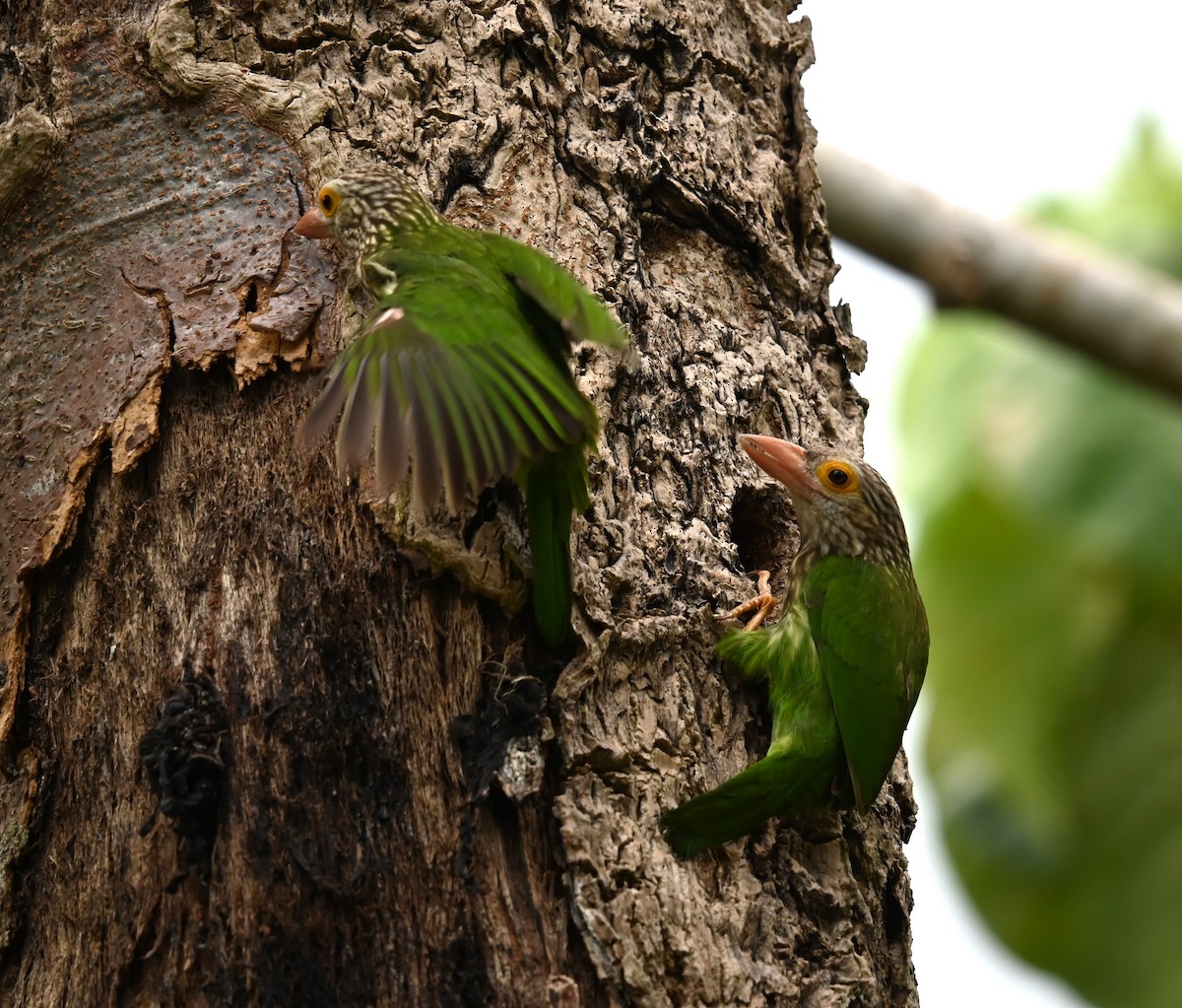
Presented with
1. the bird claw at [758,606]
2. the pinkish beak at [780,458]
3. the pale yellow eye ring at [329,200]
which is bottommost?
the bird claw at [758,606]

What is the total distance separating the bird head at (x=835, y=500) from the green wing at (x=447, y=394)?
73cm

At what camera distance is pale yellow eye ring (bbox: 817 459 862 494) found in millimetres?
3510

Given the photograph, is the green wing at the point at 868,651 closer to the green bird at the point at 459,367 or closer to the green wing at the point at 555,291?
the green bird at the point at 459,367

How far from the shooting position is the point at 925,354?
7.77 m

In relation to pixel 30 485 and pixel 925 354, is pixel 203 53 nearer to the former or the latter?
pixel 30 485

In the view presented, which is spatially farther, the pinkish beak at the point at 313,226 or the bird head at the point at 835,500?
the bird head at the point at 835,500

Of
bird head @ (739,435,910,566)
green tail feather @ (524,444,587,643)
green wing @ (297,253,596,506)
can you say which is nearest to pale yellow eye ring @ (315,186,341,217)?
green wing @ (297,253,596,506)

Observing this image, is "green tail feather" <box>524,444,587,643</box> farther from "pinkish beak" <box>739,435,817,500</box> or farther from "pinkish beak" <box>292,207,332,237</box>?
"pinkish beak" <box>292,207,332,237</box>

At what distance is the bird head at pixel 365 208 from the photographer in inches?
117

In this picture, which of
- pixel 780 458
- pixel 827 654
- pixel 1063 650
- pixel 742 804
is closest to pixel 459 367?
pixel 780 458

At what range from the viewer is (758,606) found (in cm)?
321

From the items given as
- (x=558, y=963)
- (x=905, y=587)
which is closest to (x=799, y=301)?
(x=905, y=587)

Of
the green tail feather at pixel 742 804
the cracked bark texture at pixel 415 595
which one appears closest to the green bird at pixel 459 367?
the cracked bark texture at pixel 415 595

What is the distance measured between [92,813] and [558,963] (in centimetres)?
107
